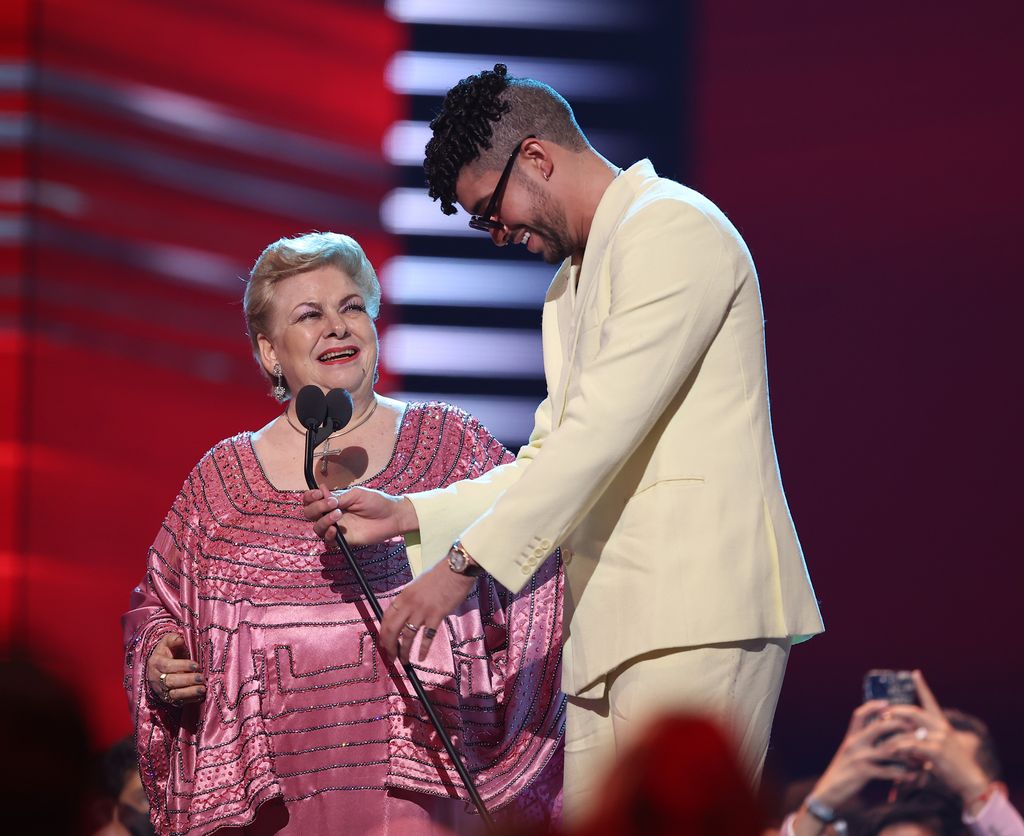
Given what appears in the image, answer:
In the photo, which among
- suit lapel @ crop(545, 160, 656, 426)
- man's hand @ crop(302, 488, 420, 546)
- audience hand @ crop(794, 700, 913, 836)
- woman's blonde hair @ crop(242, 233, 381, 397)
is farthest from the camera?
woman's blonde hair @ crop(242, 233, 381, 397)

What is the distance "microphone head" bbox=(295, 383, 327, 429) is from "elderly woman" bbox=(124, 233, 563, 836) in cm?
19

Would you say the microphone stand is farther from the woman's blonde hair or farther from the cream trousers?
the woman's blonde hair

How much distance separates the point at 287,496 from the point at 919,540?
6.81ft

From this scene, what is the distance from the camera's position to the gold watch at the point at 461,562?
208cm

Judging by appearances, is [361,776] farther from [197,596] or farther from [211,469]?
[211,469]

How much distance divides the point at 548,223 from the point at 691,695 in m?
0.77

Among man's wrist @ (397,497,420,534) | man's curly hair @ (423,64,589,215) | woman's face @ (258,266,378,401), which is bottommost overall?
man's wrist @ (397,497,420,534)

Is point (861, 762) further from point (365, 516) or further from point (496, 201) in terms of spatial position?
point (496, 201)

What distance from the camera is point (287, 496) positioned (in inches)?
109

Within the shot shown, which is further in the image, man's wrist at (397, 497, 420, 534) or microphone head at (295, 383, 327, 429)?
microphone head at (295, 383, 327, 429)

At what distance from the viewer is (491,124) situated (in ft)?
7.50

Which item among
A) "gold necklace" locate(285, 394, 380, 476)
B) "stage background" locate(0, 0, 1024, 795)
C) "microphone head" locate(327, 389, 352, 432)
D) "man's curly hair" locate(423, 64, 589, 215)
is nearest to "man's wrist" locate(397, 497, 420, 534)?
"microphone head" locate(327, 389, 352, 432)

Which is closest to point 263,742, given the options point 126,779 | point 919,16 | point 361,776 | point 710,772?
point 361,776

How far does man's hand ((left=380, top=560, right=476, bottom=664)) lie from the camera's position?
6.87 feet
